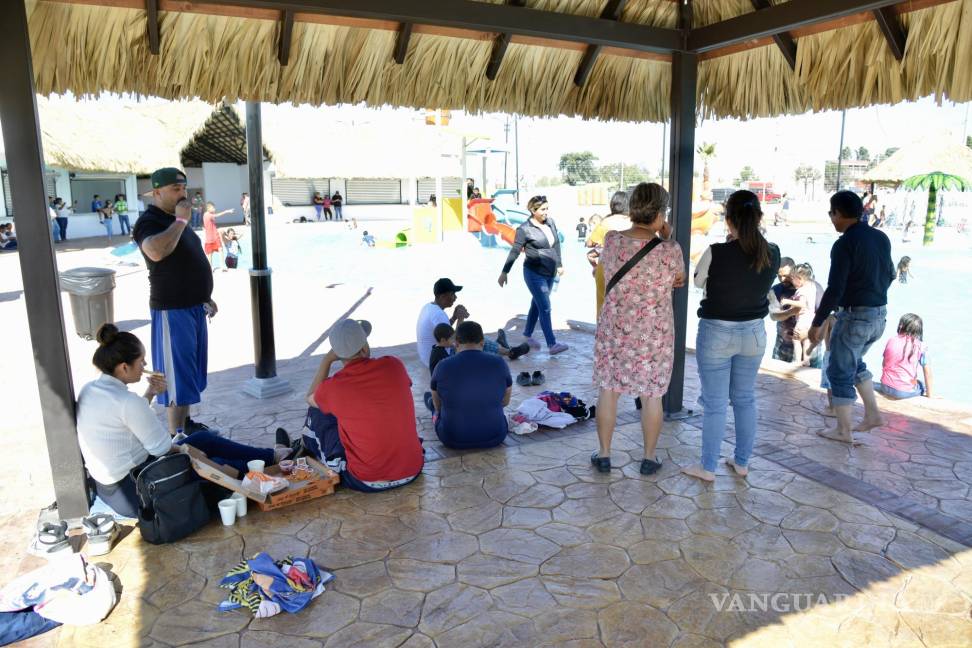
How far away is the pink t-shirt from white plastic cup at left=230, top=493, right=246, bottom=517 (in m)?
4.96

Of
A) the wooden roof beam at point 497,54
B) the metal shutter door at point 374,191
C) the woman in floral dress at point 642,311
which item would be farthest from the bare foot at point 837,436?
the metal shutter door at point 374,191

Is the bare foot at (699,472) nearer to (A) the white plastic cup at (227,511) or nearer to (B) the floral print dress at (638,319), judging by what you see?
(B) the floral print dress at (638,319)

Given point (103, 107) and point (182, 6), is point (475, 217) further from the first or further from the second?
point (182, 6)

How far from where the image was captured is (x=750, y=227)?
3.36 m

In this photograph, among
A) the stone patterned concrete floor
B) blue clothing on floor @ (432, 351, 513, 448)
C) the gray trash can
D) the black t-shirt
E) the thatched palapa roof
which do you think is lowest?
the stone patterned concrete floor

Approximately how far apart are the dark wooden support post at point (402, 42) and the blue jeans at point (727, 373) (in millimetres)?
Answer: 2371

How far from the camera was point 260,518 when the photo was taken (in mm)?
3354

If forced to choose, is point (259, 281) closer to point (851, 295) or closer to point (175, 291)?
point (175, 291)

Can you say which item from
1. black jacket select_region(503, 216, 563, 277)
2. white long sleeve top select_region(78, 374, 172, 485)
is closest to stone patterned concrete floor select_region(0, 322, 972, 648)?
white long sleeve top select_region(78, 374, 172, 485)

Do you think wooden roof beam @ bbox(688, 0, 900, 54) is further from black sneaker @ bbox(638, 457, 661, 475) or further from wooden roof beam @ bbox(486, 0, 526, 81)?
black sneaker @ bbox(638, 457, 661, 475)

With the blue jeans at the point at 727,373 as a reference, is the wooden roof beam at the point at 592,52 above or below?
above

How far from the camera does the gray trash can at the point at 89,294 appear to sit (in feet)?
20.2

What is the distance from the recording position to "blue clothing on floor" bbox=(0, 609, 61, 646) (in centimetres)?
242

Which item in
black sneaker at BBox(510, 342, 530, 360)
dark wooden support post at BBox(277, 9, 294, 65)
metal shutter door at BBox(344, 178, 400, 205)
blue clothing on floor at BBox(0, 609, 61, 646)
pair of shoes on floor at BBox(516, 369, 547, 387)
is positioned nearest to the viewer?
blue clothing on floor at BBox(0, 609, 61, 646)
